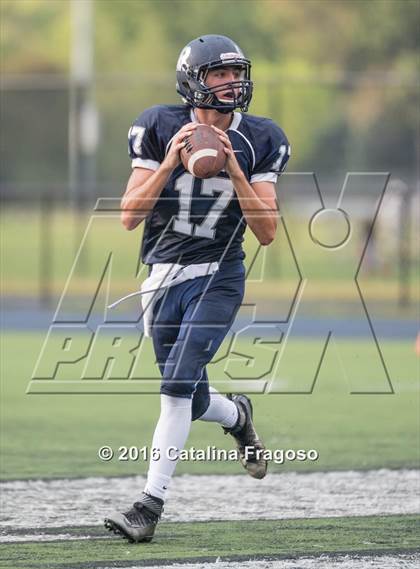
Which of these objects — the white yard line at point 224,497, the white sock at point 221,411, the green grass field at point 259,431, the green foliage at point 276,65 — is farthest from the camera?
the green foliage at point 276,65

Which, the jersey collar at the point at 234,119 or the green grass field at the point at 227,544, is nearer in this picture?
the green grass field at the point at 227,544

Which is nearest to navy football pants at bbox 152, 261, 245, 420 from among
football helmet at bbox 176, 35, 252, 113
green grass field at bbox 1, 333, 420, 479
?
football helmet at bbox 176, 35, 252, 113

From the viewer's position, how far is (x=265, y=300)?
53.1 feet

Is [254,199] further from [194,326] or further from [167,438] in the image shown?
[167,438]

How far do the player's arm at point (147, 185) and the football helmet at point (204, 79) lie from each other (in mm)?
179

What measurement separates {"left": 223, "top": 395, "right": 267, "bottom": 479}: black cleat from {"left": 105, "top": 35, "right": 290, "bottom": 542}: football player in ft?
1.27

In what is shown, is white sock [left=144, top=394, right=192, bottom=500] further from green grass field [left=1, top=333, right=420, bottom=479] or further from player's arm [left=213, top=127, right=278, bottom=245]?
green grass field [left=1, top=333, right=420, bottom=479]

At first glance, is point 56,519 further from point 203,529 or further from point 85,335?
point 85,335

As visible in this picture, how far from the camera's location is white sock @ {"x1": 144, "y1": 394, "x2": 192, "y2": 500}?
4.90 m

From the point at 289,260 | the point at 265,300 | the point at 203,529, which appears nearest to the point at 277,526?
the point at 203,529

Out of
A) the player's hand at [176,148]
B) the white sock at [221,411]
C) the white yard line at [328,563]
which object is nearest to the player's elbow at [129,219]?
the player's hand at [176,148]

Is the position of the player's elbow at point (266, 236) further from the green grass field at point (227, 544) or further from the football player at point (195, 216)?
the green grass field at point (227, 544)

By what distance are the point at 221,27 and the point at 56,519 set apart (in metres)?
22.1

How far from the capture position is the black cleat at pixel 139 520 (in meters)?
4.76
